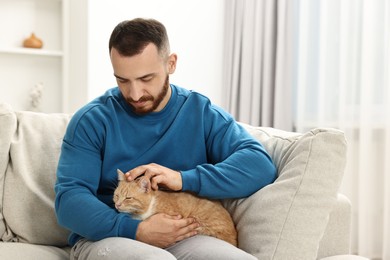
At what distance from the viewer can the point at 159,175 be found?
68.3 inches

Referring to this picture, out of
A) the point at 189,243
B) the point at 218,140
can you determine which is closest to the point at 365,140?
the point at 218,140

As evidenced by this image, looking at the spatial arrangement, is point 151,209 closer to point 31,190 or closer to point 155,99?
point 155,99

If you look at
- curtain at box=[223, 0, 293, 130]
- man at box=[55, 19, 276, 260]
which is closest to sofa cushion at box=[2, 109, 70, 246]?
man at box=[55, 19, 276, 260]

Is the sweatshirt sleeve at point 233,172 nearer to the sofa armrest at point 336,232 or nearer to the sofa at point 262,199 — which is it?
the sofa at point 262,199

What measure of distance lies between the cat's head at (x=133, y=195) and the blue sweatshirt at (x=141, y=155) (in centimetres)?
5

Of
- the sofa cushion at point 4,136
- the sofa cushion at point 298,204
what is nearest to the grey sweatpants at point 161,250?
the sofa cushion at point 298,204

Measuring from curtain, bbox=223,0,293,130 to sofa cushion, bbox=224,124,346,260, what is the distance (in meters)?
1.90

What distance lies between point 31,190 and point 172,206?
1.75 ft

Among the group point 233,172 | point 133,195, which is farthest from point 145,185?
point 233,172

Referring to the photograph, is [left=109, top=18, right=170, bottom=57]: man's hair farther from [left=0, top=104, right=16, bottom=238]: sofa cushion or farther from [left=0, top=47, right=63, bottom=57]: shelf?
[left=0, top=47, right=63, bottom=57]: shelf

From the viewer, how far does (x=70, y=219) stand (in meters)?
1.71

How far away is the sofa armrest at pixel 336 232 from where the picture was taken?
191 cm

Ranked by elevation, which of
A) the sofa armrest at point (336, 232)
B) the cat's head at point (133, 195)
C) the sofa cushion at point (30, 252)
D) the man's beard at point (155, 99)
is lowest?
the sofa cushion at point (30, 252)

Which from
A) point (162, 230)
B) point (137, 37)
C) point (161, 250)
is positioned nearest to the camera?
point (161, 250)
